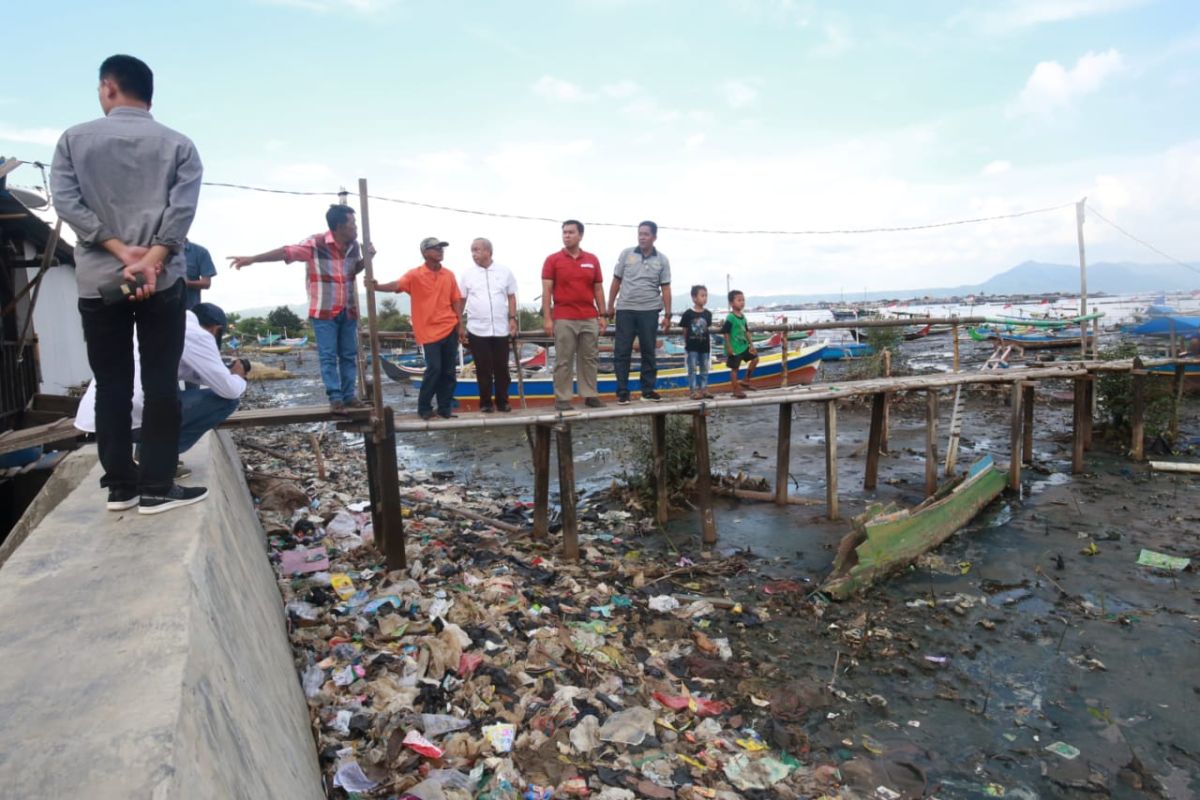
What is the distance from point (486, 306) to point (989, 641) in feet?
18.3

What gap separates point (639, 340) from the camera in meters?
7.77

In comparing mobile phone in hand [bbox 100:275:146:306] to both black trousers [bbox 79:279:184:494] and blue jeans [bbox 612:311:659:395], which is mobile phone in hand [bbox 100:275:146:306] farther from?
blue jeans [bbox 612:311:659:395]

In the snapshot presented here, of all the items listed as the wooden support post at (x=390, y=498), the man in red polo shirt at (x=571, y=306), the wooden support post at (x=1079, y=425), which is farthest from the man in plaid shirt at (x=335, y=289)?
the wooden support post at (x=1079, y=425)

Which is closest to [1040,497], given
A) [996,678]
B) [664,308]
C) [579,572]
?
[996,678]

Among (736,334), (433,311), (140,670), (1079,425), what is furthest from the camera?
(1079,425)

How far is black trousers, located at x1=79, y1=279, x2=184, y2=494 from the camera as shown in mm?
2953

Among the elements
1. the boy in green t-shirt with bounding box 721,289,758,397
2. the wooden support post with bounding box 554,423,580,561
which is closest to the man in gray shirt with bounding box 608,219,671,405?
the wooden support post with bounding box 554,423,580,561

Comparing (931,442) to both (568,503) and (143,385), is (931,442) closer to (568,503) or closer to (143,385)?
(568,503)

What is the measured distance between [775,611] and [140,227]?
5662 millimetres

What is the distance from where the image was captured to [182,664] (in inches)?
68.2

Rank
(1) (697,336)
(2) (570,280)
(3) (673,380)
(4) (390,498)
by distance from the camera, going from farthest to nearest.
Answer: (3) (673,380) < (1) (697,336) < (2) (570,280) < (4) (390,498)

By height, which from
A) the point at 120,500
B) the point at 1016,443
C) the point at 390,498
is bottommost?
the point at 1016,443

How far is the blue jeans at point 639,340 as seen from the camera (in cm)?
775

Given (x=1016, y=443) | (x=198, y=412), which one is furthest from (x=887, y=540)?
(x=198, y=412)
